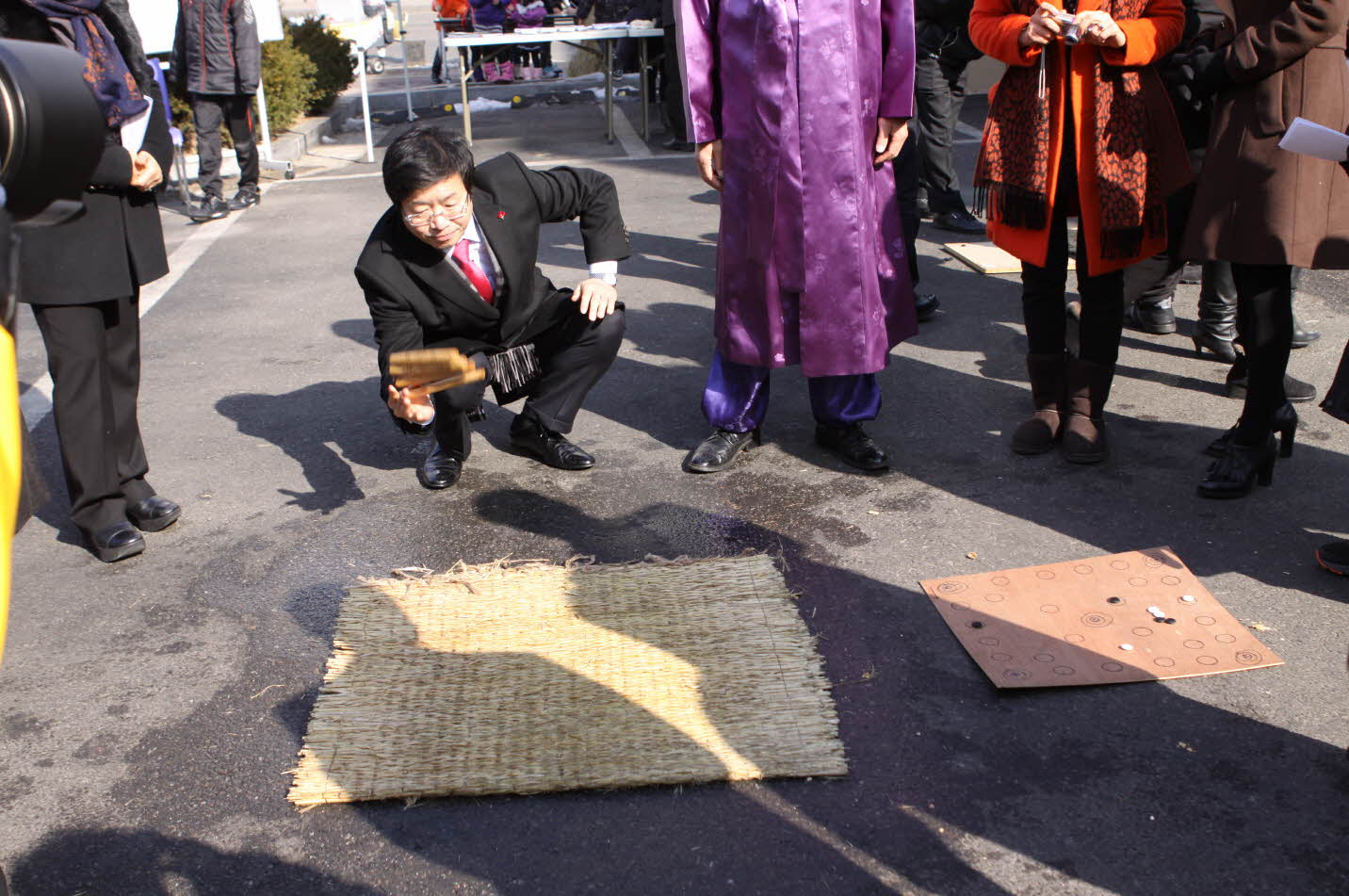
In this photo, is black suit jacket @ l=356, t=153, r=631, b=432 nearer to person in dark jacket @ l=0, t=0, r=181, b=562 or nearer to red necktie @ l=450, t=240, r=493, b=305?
red necktie @ l=450, t=240, r=493, b=305

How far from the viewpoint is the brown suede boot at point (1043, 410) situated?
3904 millimetres

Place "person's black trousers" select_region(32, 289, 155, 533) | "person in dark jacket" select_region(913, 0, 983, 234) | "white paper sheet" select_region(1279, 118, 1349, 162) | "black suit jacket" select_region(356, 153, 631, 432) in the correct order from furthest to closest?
"person in dark jacket" select_region(913, 0, 983, 234), "black suit jacket" select_region(356, 153, 631, 432), "person's black trousers" select_region(32, 289, 155, 533), "white paper sheet" select_region(1279, 118, 1349, 162)

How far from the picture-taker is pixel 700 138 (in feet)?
11.9

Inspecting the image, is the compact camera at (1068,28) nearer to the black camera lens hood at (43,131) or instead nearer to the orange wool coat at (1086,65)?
the orange wool coat at (1086,65)

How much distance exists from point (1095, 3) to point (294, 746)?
2.88 meters

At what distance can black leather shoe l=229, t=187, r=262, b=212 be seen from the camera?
8586mm

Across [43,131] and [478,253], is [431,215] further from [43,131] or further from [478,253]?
[43,131]

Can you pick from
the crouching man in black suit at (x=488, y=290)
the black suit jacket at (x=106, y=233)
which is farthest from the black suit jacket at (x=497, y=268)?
the black suit jacket at (x=106, y=233)

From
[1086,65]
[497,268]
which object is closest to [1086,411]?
[1086,65]

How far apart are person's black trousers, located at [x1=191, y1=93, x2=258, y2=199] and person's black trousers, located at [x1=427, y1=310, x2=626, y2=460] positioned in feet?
17.1

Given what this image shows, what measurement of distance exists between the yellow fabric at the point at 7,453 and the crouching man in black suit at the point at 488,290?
170 cm

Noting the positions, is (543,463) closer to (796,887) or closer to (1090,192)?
(1090,192)

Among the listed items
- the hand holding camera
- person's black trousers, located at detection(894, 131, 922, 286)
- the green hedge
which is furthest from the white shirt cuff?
the green hedge

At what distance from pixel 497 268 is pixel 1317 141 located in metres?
2.21
